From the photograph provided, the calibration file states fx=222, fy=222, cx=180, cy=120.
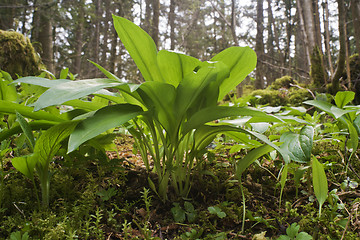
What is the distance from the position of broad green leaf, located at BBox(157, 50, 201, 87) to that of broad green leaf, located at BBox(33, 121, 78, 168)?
41 cm

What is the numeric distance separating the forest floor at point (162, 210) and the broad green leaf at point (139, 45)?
50cm

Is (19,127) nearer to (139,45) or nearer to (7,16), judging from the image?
(139,45)

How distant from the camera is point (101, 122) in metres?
0.75

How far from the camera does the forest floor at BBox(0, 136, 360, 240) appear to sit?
864 mm

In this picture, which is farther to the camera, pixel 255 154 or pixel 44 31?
pixel 44 31

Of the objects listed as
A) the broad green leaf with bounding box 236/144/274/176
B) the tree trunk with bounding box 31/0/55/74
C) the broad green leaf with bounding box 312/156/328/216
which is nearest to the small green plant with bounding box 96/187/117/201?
the broad green leaf with bounding box 236/144/274/176

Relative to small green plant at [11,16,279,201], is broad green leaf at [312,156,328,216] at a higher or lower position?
lower

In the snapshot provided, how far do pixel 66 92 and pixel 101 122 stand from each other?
5.6 inches

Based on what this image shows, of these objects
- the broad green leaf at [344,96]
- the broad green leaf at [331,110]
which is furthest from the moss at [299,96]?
the broad green leaf at [331,110]

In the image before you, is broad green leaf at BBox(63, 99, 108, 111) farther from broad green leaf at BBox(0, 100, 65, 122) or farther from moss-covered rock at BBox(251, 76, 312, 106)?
moss-covered rock at BBox(251, 76, 312, 106)

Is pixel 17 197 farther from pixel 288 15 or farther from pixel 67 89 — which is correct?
pixel 288 15

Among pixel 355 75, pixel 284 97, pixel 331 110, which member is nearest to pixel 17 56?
pixel 331 110

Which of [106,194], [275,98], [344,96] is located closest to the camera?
[106,194]

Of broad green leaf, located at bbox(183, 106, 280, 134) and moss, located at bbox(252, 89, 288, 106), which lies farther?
moss, located at bbox(252, 89, 288, 106)
